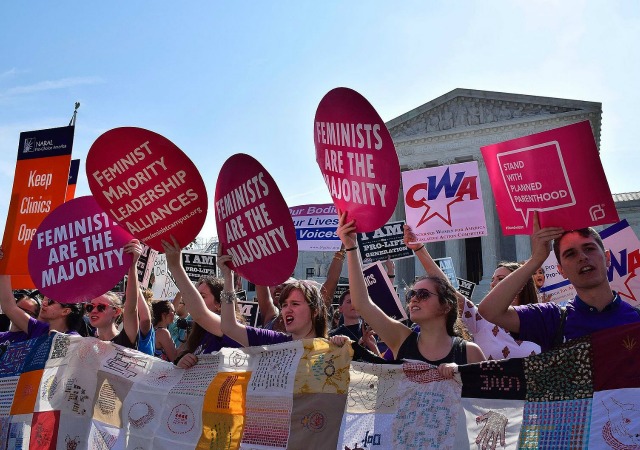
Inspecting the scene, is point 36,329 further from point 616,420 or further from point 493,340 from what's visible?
point 616,420

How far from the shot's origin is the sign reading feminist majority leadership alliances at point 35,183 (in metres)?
5.54

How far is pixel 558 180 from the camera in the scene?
3.32 metres

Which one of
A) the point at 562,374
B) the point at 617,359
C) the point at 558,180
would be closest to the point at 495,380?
the point at 562,374

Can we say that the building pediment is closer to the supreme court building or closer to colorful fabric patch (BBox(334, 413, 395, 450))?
the supreme court building

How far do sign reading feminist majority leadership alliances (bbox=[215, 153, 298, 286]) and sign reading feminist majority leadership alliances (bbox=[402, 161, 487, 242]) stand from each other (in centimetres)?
267

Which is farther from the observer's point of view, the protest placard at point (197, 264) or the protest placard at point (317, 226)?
the protest placard at point (317, 226)

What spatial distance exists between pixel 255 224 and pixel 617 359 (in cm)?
219

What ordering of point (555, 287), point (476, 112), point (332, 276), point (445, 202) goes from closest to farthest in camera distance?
point (332, 276) < point (445, 202) < point (555, 287) < point (476, 112)

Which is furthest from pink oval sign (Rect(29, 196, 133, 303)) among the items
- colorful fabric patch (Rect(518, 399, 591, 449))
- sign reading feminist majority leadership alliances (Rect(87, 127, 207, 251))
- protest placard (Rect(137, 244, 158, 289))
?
colorful fabric patch (Rect(518, 399, 591, 449))

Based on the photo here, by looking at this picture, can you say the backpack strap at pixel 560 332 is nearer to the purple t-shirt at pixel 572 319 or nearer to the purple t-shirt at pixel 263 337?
the purple t-shirt at pixel 572 319

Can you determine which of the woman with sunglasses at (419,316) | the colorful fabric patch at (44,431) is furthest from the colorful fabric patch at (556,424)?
the colorful fabric patch at (44,431)

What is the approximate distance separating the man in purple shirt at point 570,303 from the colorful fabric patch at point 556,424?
38cm

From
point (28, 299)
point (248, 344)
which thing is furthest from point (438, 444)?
point (28, 299)

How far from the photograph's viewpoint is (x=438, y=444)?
287 cm
